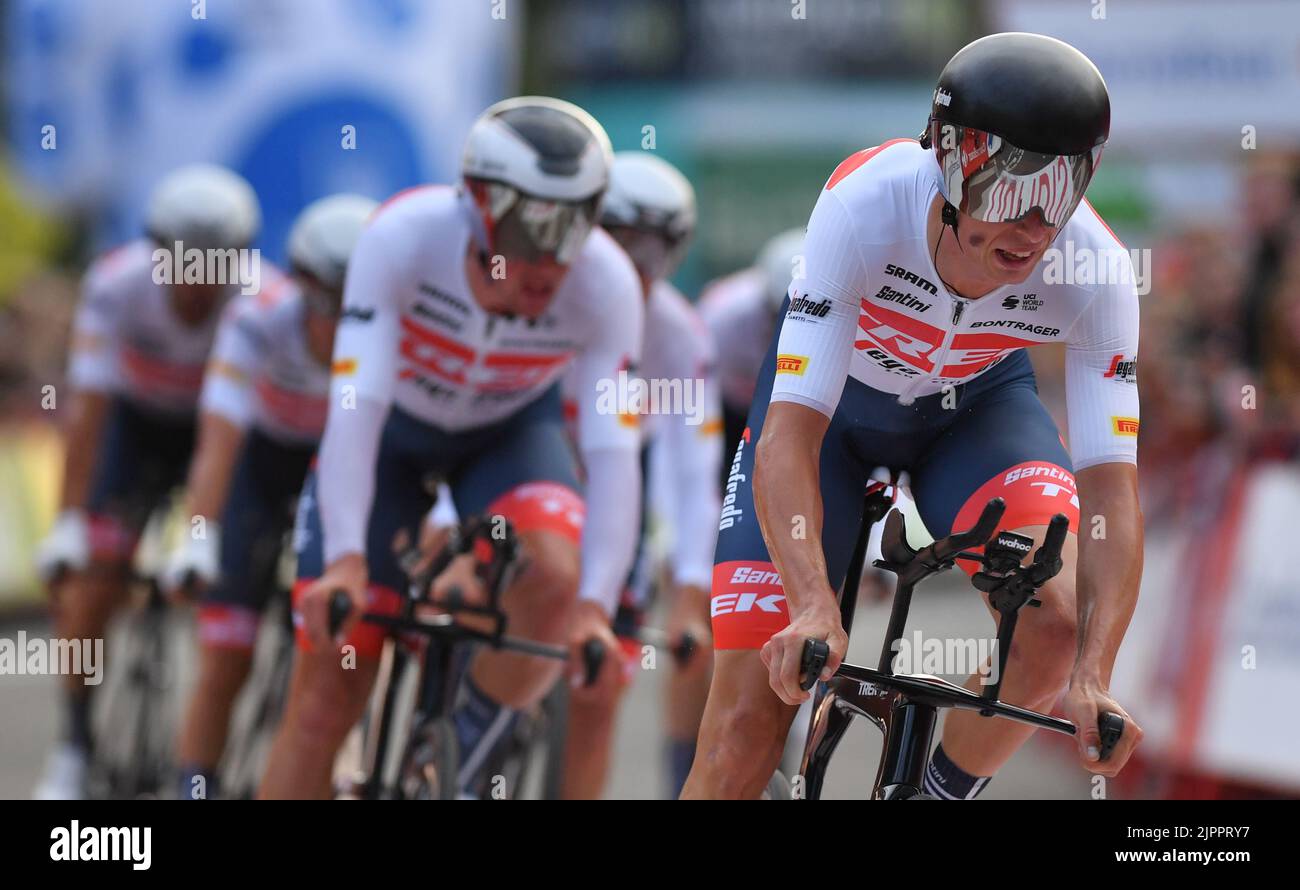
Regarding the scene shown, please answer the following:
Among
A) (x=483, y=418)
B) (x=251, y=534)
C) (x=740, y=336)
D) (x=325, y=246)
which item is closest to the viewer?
(x=483, y=418)

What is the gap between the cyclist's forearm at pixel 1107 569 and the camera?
3676mm

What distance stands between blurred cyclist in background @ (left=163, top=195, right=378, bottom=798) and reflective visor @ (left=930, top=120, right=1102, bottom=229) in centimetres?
358

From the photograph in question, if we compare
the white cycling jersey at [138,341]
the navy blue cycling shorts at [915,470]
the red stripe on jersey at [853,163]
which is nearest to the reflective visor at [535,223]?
the navy blue cycling shorts at [915,470]

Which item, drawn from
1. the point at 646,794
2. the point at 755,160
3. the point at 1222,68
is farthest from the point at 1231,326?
the point at 755,160

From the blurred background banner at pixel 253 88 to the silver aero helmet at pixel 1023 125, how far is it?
10922 mm

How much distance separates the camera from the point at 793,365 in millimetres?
3832

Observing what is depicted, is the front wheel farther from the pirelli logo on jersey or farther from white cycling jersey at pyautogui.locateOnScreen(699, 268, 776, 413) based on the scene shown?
white cycling jersey at pyautogui.locateOnScreen(699, 268, 776, 413)

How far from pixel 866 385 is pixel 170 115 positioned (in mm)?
11057

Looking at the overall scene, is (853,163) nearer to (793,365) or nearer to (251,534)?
(793,365)

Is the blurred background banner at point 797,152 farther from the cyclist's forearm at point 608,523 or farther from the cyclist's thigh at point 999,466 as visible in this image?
the cyclist's forearm at point 608,523

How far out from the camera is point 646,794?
8.04 meters

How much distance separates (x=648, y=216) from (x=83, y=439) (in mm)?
3010

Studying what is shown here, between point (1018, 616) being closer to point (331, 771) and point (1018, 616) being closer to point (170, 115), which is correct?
point (331, 771)
